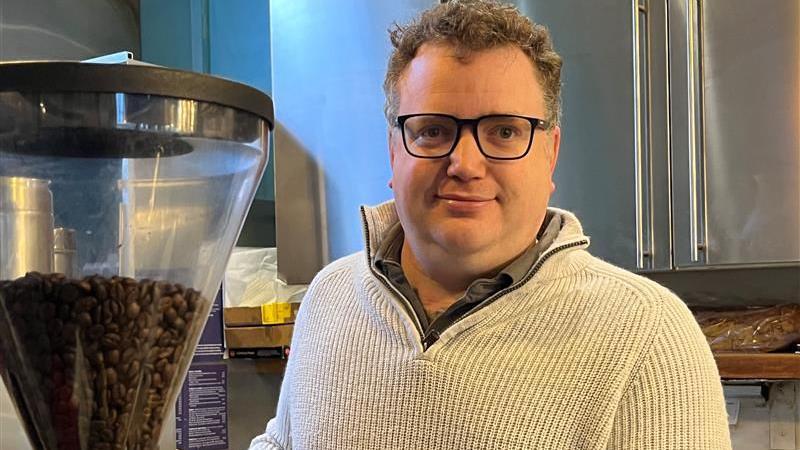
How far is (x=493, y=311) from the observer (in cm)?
105

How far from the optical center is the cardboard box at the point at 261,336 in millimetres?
2219

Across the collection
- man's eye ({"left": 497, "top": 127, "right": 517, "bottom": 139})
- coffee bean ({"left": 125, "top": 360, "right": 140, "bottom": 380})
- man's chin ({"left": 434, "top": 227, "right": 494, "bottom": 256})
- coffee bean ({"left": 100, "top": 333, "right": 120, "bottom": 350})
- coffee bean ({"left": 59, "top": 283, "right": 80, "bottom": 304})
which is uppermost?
man's eye ({"left": 497, "top": 127, "right": 517, "bottom": 139})

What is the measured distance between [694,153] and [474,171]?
118 cm

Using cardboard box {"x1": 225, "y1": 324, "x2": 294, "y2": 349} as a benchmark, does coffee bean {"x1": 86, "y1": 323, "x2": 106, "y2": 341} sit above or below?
above

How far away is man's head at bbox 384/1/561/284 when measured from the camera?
1035 millimetres

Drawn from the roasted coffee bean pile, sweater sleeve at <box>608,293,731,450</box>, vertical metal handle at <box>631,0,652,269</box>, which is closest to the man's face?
sweater sleeve at <box>608,293,731,450</box>

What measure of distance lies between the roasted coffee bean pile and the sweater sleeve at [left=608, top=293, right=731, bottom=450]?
580 mm

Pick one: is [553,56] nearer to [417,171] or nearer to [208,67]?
[417,171]

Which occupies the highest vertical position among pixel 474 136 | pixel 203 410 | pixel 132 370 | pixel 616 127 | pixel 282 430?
pixel 616 127

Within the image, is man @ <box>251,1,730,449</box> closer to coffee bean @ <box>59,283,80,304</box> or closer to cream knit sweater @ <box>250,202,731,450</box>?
cream knit sweater @ <box>250,202,731,450</box>

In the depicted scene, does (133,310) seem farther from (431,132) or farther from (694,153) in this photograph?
(694,153)

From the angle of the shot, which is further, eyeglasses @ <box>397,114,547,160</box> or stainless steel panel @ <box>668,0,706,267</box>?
stainless steel panel @ <box>668,0,706,267</box>

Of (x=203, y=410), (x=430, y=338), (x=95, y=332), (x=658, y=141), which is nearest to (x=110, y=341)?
(x=95, y=332)

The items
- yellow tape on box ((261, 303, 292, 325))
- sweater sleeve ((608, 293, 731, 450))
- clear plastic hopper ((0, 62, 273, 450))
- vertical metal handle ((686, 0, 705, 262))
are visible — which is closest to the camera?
clear plastic hopper ((0, 62, 273, 450))
